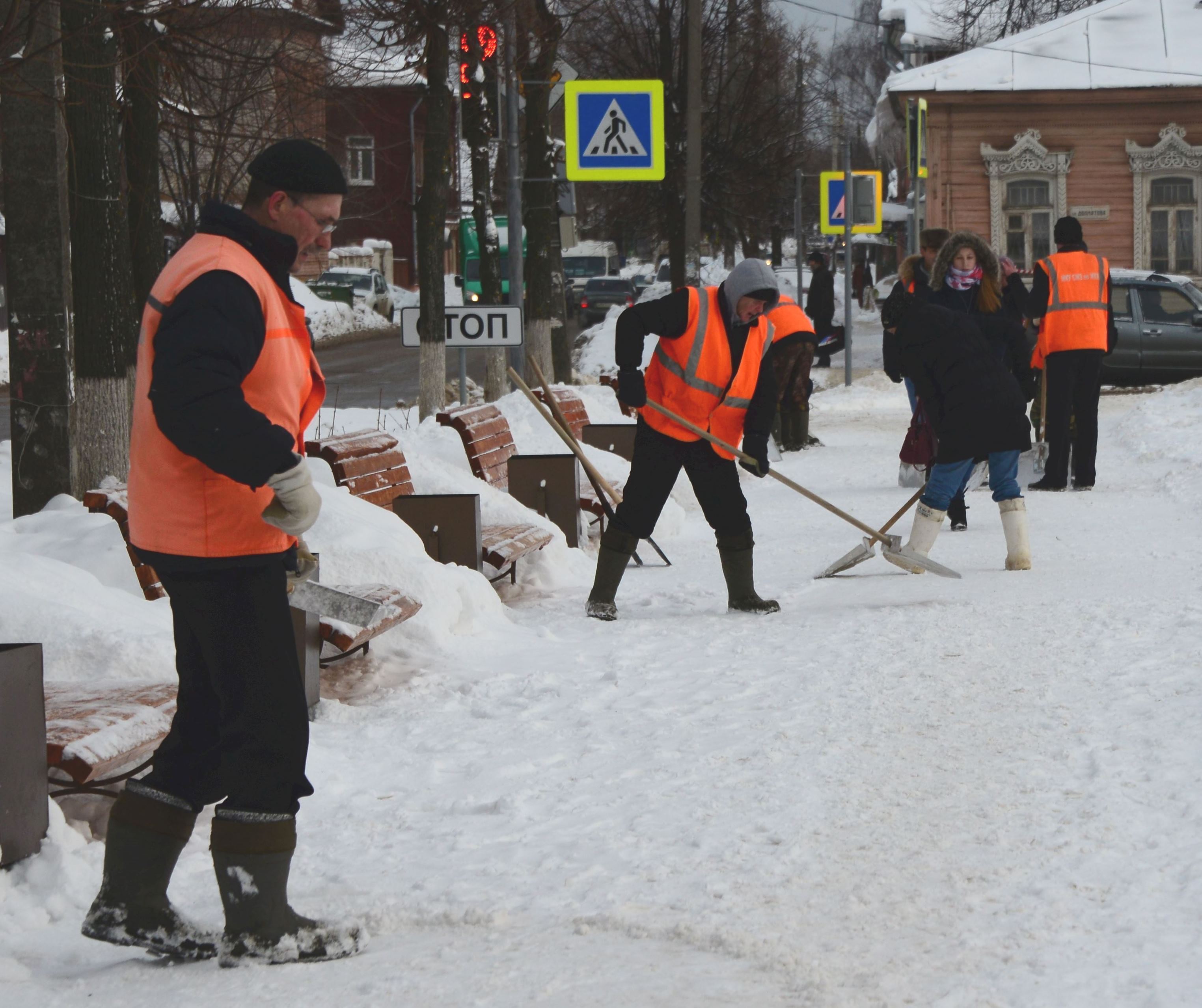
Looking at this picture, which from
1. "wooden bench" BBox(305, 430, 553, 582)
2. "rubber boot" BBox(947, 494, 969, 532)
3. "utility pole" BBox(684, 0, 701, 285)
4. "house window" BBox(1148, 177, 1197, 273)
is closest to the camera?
"wooden bench" BBox(305, 430, 553, 582)

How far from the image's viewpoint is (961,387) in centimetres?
805

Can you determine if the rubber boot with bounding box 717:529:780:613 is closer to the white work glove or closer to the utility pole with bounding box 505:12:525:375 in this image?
the white work glove

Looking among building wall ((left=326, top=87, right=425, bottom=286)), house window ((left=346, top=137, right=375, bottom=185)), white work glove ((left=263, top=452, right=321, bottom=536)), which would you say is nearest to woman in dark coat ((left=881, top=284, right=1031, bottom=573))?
white work glove ((left=263, top=452, right=321, bottom=536))

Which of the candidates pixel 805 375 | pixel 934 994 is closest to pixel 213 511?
pixel 934 994

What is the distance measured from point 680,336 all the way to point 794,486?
1067 millimetres

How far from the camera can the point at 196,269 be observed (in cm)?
318

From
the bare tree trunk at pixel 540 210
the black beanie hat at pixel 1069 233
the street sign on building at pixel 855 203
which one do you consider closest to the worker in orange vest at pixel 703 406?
the black beanie hat at pixel 1069 233

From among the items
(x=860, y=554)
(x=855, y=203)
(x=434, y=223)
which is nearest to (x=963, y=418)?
(x=860, y=554)

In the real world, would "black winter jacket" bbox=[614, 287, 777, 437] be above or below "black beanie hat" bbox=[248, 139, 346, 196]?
below

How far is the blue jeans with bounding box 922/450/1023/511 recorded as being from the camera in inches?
316

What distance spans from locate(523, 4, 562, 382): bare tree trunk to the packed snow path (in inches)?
506

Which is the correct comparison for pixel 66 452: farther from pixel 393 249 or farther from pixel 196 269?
pixel 393 249

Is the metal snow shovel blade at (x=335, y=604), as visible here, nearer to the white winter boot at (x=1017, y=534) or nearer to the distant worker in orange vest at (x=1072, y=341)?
the white winter boot at (x=1017, y=534)

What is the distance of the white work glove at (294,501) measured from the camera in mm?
3156
